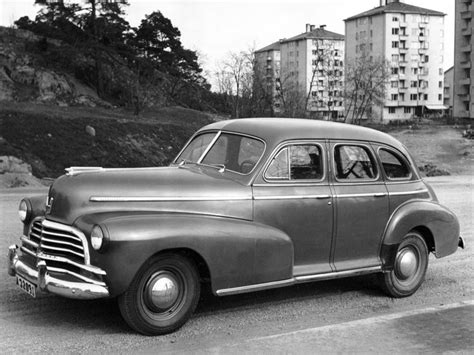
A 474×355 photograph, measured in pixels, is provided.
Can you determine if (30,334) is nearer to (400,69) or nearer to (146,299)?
(146,299)

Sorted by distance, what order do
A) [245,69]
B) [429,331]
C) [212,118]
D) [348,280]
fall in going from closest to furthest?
1. [429,331]
2. [348,280]
3. [212,118]
4. [245,69]

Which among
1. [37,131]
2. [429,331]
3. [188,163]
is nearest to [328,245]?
[429,331]

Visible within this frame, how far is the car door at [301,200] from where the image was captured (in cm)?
583

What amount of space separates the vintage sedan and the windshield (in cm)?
1

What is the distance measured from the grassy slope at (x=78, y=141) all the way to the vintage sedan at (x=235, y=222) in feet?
57.7

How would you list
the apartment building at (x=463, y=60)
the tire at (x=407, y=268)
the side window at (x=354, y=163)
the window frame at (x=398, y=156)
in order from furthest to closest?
1. the apartment building at (x=463, y=60)
2. the window frame at (x=398, y=156)
3. the tire at (x=407, y=268)
4. the side window at (x=354, y=163)

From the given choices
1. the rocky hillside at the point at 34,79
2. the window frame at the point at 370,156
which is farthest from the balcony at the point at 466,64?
the window frame at the point at 370,156

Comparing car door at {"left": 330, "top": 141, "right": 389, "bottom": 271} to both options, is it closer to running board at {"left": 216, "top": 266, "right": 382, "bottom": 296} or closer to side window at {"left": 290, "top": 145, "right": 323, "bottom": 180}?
running board at {"left": 216, "top": 266, "right": 382, "bottom": 296}

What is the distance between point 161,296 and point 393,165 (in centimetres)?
330

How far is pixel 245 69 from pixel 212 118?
13781 mm

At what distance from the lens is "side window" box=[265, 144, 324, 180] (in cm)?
602

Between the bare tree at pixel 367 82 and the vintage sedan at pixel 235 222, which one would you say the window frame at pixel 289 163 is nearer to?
the vintage sedan at pixel 235 222

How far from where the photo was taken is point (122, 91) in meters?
48.5

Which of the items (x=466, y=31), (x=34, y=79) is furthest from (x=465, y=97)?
(x=34, y=79)
